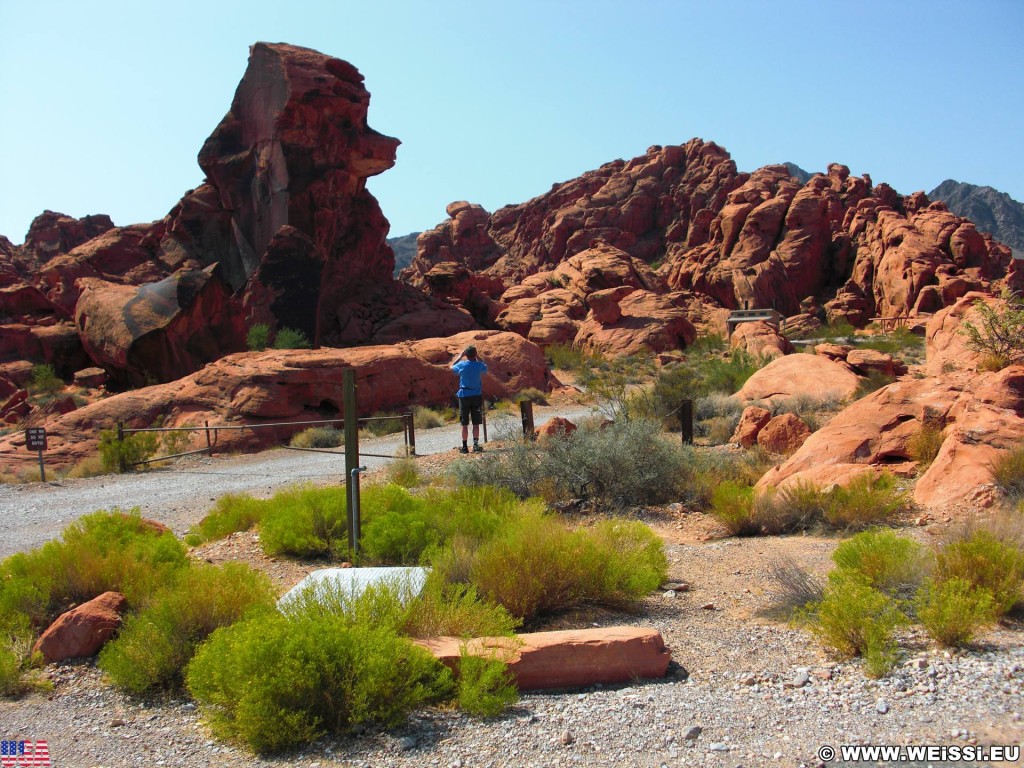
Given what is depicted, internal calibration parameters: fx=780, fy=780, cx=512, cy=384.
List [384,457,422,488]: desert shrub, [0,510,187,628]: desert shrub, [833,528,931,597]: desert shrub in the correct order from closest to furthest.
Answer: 1. [833,528,931,597]: desert shrub
2. [0,510,187,628]: desert shrub
3. [384,457,422,488]: desert shrub

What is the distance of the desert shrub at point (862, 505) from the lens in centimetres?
754

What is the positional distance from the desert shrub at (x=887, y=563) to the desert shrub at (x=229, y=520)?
6.16m

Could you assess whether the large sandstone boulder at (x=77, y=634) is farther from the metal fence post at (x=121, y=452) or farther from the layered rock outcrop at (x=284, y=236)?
the layered rock outcrop at (x=284, y=236)

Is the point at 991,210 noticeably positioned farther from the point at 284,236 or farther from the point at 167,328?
the point at 167,328

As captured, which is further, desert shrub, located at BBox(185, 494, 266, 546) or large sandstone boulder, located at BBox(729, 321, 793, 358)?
large sandstone boulder, located at BBox(729, 321, 793, 358)

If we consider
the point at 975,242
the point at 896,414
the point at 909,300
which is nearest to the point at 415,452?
the point at 896,414

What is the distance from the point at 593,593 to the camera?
5910mm

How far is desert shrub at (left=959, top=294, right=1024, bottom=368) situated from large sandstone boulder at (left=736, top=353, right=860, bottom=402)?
8.85 feet

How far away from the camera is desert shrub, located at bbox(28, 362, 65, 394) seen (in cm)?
3181

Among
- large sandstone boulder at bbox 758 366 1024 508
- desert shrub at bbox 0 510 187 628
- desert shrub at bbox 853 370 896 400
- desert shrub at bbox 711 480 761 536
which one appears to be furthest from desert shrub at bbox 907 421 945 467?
desert shrub at bbox 0 510 187 628

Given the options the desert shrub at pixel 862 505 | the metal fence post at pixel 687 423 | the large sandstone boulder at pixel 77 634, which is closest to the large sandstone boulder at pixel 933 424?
the desert shrub at pixel 862 505

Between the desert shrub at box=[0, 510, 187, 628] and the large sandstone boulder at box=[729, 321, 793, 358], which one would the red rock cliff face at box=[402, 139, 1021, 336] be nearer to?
the large sandstone boulder at box=[729, 321, 793, 358]

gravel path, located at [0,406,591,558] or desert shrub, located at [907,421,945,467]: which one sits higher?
desert shrub, located at [907,421,945,467]

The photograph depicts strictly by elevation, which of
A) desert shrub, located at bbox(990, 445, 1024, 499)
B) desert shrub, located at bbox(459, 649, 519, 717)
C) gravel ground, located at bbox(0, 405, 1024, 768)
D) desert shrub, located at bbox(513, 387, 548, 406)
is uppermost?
desert shrub, located at bbox(513, 387, 548, 406)
